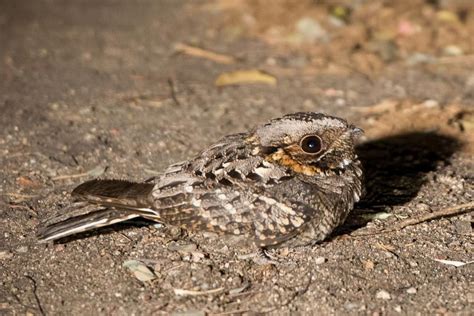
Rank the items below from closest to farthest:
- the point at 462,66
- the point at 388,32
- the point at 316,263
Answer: the point at 316,263 < the point at 462,66 < the point at 388,32

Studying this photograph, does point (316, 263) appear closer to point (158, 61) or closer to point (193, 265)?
point (193, 265)

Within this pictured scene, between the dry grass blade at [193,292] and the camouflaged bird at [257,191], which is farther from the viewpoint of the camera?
the camouflaged bird at [257,191]

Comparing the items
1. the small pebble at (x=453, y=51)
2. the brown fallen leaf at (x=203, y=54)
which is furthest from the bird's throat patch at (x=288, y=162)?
the small pebble at (x=453, y=51)

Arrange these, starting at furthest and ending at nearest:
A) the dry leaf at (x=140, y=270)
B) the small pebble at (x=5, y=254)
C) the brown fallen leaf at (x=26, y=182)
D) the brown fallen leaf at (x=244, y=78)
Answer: the brown fallen leaf at (x=244, y=78) < the brown fallen leaf at (x=26, y=182) < the small pebble at (x=5, y=254) < the dry leaf at (x=140, y=270)

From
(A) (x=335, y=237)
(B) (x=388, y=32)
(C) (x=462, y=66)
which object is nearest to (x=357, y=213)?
(A) (x=335, y=237)

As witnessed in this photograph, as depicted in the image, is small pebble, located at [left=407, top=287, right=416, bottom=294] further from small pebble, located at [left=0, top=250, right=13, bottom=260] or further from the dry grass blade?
small pebble, located at [left=0, top=250, right=13, bottom=260]

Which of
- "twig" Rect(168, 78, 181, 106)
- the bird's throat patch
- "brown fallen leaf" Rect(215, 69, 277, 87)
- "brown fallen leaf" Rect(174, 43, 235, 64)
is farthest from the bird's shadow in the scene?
"brown fallen leaf" Rect(174, 43, 235, 64)

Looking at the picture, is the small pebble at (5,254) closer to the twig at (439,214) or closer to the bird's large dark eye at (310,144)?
the bird's large dark eye at (310,144)
